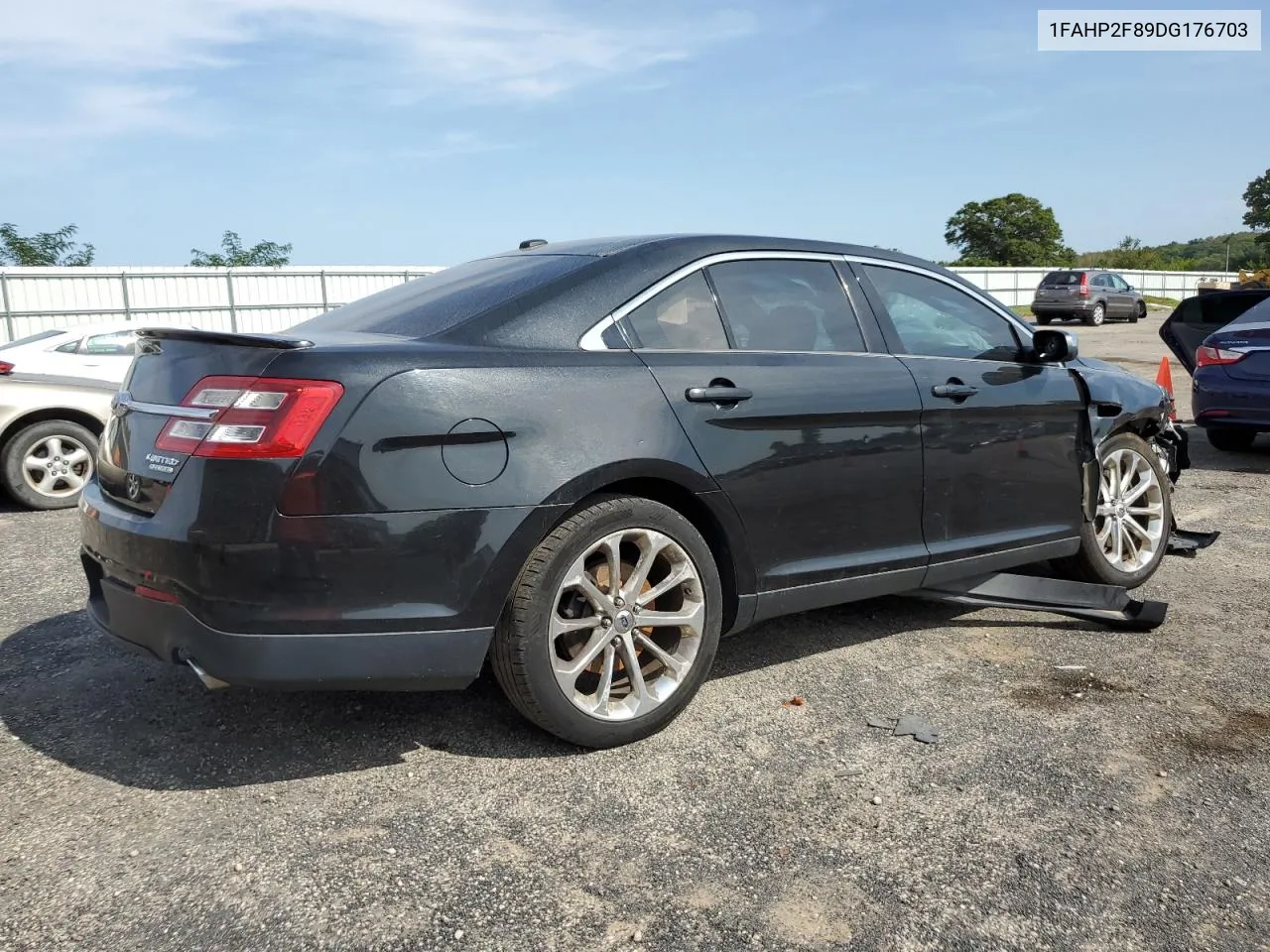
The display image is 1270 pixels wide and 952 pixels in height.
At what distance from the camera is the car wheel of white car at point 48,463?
25.9ft

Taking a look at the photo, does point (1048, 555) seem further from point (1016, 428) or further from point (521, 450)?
point (521, 450)

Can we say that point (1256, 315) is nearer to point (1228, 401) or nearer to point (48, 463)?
point (1228, 401)

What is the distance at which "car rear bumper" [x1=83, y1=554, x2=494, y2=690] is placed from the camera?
2.90 m

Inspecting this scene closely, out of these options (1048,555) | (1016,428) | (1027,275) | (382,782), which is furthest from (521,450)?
(1027,275)

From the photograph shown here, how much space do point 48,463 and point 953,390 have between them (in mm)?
6668

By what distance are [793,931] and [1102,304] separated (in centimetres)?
3376

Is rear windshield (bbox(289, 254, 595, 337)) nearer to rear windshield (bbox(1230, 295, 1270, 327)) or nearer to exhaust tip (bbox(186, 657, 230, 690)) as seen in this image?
exhaust tip (bbox(186, 657, 230, 690))

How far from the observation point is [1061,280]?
32.7 m

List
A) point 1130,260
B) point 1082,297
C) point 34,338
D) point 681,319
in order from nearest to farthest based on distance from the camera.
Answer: point 681,319, point 34,338, point 1082,297, point 1130,260

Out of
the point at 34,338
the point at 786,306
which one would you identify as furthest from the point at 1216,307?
the point at 34,338

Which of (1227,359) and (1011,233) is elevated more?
(1011,233)

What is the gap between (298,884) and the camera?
260cm

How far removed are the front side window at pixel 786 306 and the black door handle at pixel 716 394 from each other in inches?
8.6

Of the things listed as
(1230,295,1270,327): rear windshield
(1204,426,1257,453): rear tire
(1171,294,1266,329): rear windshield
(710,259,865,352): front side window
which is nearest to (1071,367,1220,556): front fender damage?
(710,259,865,352): front side window
